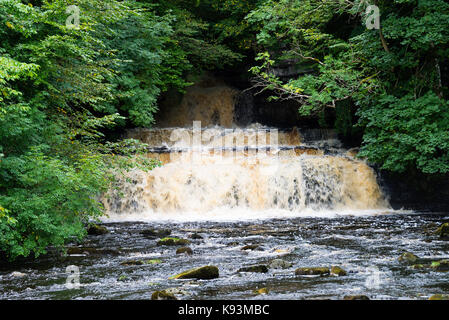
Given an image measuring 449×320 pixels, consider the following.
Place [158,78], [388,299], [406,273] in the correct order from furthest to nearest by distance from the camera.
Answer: [158,78], [406,273], [388,299]

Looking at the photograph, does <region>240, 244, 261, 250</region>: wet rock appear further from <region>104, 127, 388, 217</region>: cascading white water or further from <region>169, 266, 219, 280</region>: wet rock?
<region>104, 127, 388, 217</region>: cascading white water

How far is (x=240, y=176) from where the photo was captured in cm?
1759

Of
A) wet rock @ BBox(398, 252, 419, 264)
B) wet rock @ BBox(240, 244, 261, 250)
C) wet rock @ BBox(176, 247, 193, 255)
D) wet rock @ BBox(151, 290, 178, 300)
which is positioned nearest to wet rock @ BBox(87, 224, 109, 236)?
wet rock @ BBox(176, 247, 193, 255)

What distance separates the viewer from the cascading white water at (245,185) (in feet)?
55.9

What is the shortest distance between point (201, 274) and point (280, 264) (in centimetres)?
140

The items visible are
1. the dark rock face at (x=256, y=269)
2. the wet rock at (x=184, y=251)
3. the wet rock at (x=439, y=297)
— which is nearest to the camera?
the wet rock at (x=439, y=297)

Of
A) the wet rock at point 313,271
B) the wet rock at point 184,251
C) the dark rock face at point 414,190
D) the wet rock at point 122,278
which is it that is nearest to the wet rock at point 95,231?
the wet rock at point 184,251

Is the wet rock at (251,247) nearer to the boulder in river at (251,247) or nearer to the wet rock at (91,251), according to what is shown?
the boulder in river at (251,247)

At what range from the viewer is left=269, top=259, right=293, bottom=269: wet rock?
7.77 metres

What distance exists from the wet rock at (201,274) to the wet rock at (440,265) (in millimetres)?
3216

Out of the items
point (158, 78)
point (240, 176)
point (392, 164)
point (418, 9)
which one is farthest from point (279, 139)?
point (418, 9)

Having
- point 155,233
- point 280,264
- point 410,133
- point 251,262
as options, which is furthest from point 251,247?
point 410,133
